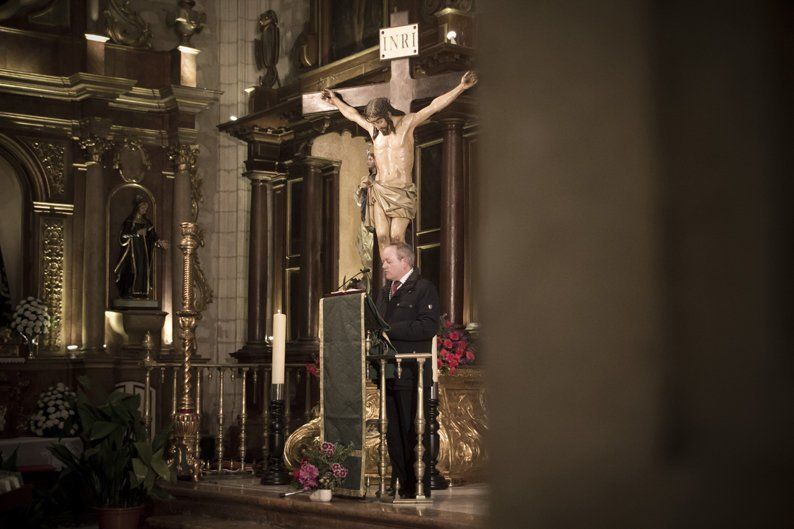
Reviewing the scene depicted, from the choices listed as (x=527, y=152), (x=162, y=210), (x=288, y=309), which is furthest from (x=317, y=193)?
(x=527, y=152)

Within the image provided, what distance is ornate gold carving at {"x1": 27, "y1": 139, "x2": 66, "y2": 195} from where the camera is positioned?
44.1ft

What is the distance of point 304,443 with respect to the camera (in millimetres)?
7566

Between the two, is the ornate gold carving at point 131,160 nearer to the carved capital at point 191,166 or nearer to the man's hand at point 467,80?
the carved capital at point 191,166

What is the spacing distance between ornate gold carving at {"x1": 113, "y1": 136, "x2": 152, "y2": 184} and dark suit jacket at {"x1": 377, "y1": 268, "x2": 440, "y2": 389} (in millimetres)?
8571

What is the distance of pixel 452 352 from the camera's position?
808 centimetres

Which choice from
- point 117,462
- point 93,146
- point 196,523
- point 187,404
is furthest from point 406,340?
point 93,146

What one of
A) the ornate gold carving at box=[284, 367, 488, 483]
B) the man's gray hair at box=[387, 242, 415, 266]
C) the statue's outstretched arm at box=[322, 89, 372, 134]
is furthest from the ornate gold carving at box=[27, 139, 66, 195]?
the man's gray hair at box=[387, 242, 415, 266]

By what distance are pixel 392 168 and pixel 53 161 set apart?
609cm

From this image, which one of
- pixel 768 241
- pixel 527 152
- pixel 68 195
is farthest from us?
pixel 68 195

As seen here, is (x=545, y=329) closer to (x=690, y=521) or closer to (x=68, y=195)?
(x=690, y=521)

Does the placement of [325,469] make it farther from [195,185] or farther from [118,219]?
[195,185]

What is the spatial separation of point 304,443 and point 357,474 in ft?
4.09

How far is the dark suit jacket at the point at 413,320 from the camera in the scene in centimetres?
627

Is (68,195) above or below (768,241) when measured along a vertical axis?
above
